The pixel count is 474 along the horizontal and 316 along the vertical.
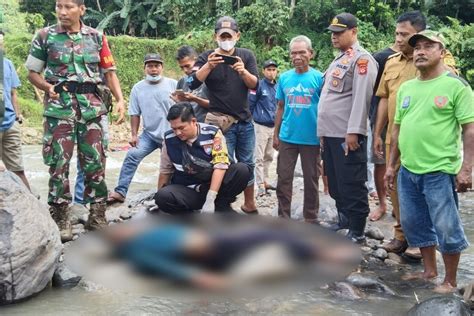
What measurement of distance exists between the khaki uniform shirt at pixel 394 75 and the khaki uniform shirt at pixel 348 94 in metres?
0.10

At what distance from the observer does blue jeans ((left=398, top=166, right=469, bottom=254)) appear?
3.42m

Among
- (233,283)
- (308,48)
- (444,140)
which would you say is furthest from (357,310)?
(308,48)

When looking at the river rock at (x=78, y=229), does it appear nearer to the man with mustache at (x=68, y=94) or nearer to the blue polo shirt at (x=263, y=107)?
the man with mustache at (x=68, y=94)

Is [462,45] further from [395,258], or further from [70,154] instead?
[70,154]

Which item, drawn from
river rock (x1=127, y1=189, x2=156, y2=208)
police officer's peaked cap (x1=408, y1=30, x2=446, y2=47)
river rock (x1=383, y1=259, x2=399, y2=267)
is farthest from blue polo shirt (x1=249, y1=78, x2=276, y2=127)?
police officer's peaked cap (x1=408, y1=30, x2=446, y2=47)

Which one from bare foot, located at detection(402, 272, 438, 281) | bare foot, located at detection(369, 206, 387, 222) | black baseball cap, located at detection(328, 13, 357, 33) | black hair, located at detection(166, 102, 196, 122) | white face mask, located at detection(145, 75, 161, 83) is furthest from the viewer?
white face mask, located at detection(145, 75, 161, 83)

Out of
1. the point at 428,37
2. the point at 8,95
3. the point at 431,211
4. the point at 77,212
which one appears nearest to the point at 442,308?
the point at 431,211

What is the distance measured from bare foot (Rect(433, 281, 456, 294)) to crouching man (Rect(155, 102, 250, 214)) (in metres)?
1.70

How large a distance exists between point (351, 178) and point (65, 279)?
235cm

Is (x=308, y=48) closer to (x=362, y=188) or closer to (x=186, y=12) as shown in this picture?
(x=362, y=188)

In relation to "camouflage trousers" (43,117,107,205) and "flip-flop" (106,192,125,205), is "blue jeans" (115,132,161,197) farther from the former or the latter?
"camouflage trousers" (43,117,107,205)

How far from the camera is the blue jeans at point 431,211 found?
3424 millimetres

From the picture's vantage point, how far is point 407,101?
3.59m

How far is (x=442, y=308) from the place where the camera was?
2.88 meters
